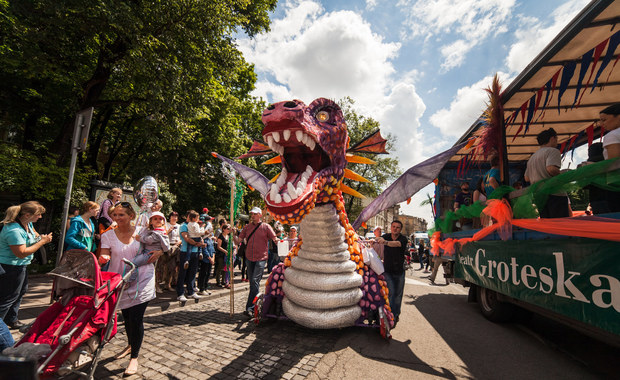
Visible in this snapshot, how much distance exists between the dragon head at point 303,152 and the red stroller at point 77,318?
1.56 meters

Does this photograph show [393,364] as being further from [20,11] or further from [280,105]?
[20,11]

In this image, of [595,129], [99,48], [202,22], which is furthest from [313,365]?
[99,48]

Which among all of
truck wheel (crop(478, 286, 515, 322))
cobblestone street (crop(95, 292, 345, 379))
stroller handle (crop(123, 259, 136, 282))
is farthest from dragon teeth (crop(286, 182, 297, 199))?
truck wheel (crop(478, 286, 515, 322))

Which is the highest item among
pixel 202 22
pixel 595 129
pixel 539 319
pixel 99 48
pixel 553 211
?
pixel 202 22

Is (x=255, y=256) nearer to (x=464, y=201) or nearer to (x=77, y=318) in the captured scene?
(x=77, y=318)

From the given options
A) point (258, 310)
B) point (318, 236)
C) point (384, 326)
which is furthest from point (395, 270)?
point (258, 310)

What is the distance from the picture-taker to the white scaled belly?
3039 millimetres

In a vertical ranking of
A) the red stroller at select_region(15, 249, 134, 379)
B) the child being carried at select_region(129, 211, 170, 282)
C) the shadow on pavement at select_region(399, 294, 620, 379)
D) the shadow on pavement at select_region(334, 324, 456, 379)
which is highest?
the child being carried at select_region(129, 211, 170, 282)

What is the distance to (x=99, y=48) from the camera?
7.30 metres

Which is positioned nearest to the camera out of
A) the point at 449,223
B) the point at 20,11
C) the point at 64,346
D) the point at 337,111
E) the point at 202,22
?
the point at 64,346

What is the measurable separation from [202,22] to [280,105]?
7.12 meters

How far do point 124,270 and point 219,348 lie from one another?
4.58 feet

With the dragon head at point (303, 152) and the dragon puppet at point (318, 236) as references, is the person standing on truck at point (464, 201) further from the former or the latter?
the dragon head at point (303, 152)

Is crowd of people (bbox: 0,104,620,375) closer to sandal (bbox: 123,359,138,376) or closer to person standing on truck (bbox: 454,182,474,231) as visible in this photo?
sandal (bbox: 123,359,138,376)
